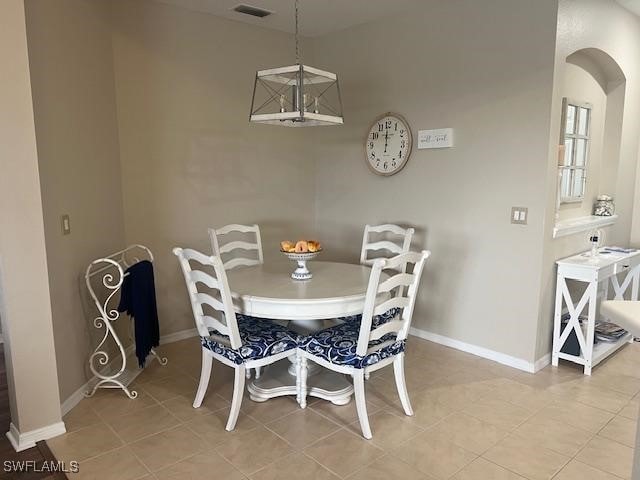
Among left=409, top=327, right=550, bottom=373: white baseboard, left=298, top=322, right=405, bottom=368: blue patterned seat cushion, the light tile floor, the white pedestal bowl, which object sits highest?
the white pedestal bowl

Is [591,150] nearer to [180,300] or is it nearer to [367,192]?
[367,192]

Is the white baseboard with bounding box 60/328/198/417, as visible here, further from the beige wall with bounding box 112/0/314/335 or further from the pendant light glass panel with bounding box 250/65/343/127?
the pendant light glass panel with bounding box 250/65/343/127

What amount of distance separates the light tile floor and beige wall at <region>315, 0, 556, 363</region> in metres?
0.56

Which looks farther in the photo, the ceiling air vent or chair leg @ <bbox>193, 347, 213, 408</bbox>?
the ceiling air vent

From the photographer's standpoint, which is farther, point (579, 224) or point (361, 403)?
point (579, 224)

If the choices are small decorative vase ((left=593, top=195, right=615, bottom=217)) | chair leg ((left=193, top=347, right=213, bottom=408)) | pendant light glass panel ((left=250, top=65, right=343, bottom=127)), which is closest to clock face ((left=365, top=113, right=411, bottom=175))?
pendant light glass panel ((left=250, top=65, right=343, bottom=127))

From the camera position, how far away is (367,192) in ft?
13.8

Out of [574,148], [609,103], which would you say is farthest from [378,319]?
[609,103]

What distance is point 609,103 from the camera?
4133 millimetres

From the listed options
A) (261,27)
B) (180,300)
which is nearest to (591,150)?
(261,27)

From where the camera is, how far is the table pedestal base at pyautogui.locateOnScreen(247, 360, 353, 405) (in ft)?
9.14

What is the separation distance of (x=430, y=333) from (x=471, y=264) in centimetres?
73

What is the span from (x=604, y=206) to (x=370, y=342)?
2.85 metres

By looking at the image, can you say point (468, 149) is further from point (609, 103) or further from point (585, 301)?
point (609, 103)
